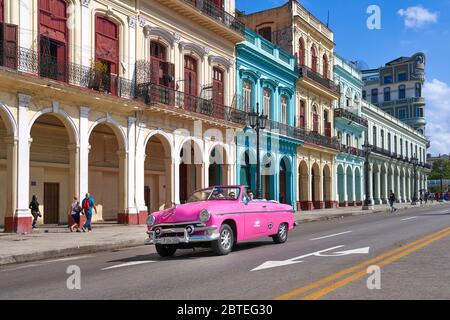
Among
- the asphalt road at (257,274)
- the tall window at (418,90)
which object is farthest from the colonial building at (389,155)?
the asphalt road at (257,274)

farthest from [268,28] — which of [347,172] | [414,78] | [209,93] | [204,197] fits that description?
[414,78]

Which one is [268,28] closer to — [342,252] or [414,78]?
[342,252]

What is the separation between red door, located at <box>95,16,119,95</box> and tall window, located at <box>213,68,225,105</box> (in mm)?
7387

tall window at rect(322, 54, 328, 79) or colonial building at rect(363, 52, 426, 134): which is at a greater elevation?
colonial building at rect(363, 52, 426, 134)

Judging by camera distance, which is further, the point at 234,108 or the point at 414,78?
the point at 414,78

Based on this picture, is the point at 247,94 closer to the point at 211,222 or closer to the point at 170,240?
the point at 211,222

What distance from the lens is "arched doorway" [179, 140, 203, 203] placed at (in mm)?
28219

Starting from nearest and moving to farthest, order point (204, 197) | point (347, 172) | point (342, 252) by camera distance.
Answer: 1. point (342, 252)
2. point (204, 197)
3. point (347, 172)

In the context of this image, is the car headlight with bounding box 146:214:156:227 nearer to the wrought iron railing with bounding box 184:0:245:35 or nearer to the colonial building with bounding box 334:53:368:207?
the wrought iron railing with bounding box 184:0:245:35

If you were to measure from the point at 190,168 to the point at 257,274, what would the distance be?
2229 centimetres

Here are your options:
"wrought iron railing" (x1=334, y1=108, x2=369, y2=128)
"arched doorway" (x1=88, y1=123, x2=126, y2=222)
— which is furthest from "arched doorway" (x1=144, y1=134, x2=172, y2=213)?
"wrought iron railing" (x1=334, y1=108, x2=369, y2=128)

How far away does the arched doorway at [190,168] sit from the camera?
28.2m
